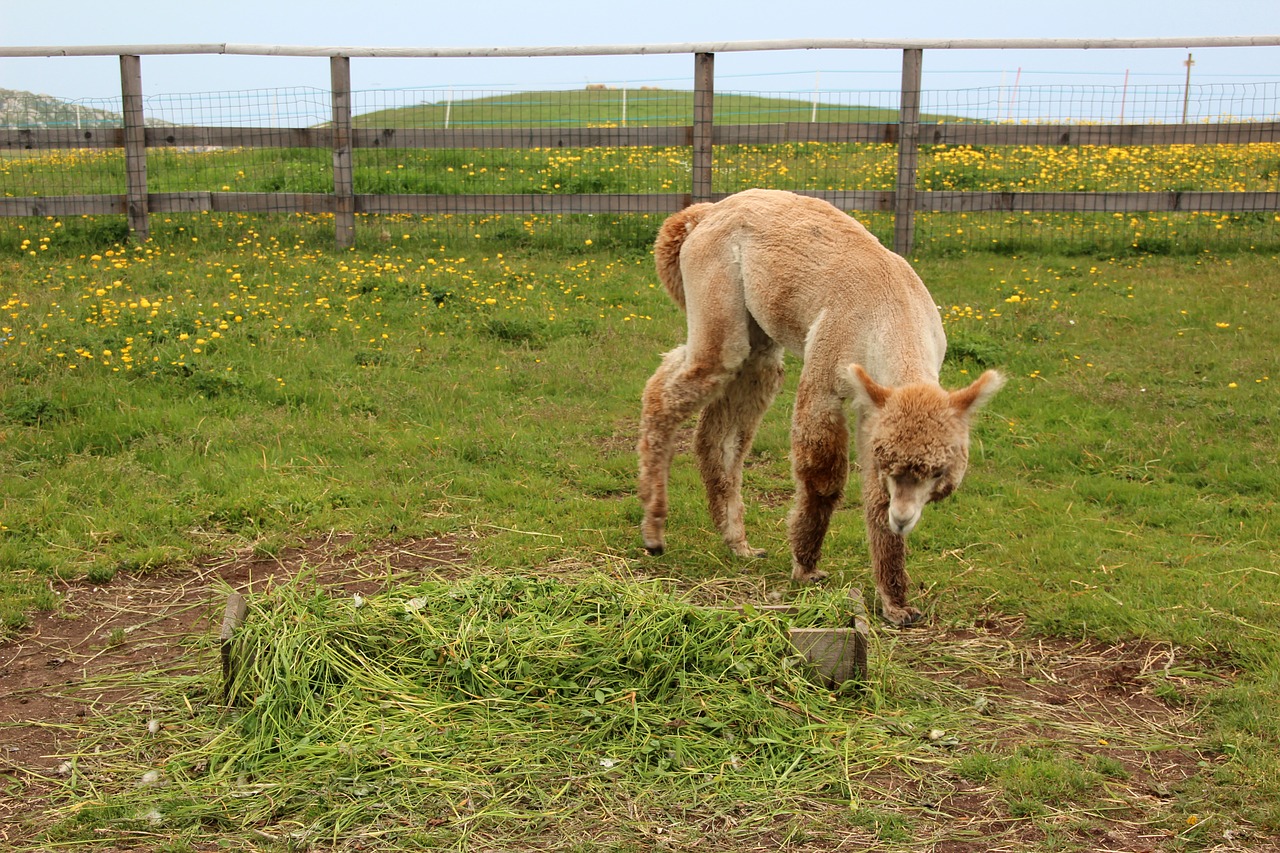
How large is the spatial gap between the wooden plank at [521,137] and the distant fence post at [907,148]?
1.90 meters

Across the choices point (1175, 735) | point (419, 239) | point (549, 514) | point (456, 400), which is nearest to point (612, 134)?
point (419, 239)

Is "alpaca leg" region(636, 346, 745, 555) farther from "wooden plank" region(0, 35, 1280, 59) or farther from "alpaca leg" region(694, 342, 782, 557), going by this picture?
"wooden plank" region(0, 35, 1280, 59)

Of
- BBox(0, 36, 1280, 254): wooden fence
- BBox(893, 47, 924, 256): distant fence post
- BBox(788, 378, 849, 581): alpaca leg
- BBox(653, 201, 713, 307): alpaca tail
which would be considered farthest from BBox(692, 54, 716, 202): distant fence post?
BBox(788, 378, 849, 581): alpaca leg

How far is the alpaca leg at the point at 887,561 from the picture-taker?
4.42 metres

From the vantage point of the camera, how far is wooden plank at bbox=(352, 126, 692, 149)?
32.5ft

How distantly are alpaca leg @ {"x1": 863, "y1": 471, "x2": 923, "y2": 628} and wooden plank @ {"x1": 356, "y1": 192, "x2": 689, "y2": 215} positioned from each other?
599 centimetres

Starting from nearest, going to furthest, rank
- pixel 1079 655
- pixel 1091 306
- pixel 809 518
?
pixel 1079 655
pixel 809 518
pixel 1091 306

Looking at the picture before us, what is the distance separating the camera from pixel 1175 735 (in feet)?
12.3

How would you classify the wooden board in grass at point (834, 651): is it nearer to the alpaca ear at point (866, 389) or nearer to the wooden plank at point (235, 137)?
the alpaca ear at point (866, 389)

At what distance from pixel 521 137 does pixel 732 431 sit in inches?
212

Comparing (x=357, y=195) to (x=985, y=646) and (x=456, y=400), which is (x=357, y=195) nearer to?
(x=456, y=400)

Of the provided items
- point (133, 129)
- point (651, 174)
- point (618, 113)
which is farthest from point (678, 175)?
point (618, 113)

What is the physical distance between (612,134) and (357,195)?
235 cm

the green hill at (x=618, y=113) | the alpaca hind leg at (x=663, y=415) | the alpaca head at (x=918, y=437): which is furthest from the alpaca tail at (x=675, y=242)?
the green hill at (x=618, y=113)
